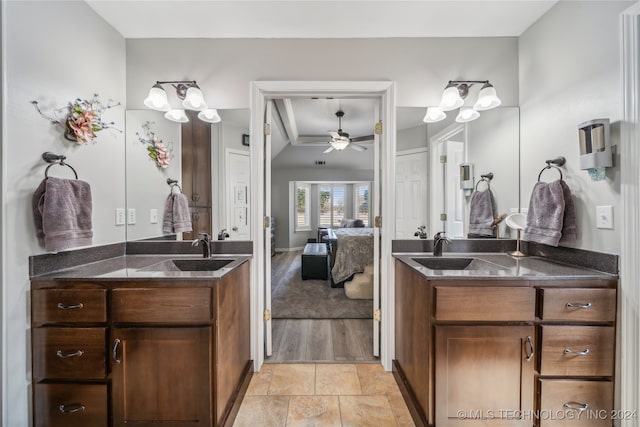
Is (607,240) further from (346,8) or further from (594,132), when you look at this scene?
(346,8)

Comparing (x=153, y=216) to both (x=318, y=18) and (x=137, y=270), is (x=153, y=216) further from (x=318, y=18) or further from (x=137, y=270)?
(x=318, y=18)

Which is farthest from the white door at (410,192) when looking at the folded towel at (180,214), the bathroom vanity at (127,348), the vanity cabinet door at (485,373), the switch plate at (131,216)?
the switch plate at (131,216)

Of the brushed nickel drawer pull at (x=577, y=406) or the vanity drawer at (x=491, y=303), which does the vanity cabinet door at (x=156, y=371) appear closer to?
the vanity drawer at (x=491, y=303)

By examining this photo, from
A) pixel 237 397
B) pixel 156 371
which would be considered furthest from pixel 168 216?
pixel 237 397

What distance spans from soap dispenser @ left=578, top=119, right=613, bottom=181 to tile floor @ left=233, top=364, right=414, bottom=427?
5.56 feet

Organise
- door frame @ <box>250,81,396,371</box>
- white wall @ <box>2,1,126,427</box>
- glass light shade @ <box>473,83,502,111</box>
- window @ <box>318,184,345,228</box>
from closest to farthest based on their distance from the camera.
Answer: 1. white wall @ <box>2,1,126,427</box>
2. glass light shade @ <box>473,83,502,111</box>
3. door frame @ <box>250,81,396,371</box>
4. window @ <box>318,184,345,228</box>

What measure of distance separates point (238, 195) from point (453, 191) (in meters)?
1.68

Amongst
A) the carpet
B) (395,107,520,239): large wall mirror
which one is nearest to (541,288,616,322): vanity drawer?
(395,107,520,239): large wall mirror

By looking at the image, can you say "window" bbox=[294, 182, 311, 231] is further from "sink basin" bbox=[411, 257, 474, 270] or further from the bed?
"sink basin" bbox=[411, 257, 474, 270]

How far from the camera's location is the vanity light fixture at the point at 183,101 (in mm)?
1894

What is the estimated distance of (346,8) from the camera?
1.73 m

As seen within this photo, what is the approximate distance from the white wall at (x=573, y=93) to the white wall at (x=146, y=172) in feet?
8.39

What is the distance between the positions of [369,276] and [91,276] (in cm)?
292

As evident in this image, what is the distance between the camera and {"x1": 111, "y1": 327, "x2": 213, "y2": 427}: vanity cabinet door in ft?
4.39
